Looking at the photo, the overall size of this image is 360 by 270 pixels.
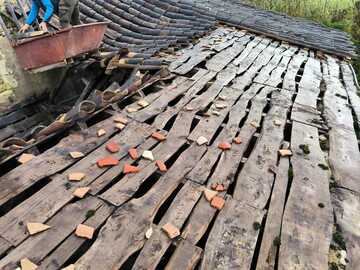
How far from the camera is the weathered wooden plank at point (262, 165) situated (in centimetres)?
276

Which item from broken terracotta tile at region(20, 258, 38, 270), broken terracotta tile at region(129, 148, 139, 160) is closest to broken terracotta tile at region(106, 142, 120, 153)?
broken terracotta tile at region(129, 148, 139, 160)

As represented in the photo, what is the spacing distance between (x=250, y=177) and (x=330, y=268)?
0.99m

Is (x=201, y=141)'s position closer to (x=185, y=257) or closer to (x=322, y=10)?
(x=185, y=257)

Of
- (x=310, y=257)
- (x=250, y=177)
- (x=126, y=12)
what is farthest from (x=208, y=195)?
(x=126, y=12)

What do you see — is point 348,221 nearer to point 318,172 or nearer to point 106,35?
point 318,172

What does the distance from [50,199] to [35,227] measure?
286 mm

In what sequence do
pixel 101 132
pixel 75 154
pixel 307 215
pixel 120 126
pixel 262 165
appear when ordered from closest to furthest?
pixel 307 215 → pixel 75 154 → pixel 262 165 → pixel 101 132 → pixel 120 126

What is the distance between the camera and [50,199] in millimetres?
2453

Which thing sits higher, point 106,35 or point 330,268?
point 106,35

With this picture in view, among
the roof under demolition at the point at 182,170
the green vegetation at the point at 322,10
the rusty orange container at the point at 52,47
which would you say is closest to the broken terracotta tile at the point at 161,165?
the roof under demolition at the point at 182,170

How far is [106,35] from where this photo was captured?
598 cm

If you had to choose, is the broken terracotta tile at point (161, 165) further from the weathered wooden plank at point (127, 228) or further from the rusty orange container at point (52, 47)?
the rusty orange container at point (52, 47)

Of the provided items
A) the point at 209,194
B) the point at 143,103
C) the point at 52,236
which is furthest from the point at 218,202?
the point at 143,103

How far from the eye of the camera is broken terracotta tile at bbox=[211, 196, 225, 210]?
2.57m
